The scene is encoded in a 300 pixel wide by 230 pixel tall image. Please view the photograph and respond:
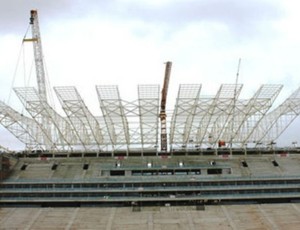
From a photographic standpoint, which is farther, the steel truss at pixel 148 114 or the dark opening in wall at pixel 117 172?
the dark opening in wall at pixel 117 172

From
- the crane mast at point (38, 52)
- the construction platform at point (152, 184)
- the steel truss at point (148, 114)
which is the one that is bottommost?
the construction platform at point (152, 184)

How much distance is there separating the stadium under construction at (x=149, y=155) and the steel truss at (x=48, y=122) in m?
0.18

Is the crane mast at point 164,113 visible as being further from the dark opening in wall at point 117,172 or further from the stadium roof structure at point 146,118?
the dark opening in wall at point 117,172

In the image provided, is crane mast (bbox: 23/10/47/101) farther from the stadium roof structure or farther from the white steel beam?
the white steel beam

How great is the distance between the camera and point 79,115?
72812mm

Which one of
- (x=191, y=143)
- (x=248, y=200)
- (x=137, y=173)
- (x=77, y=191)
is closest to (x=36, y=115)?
(x=77, y=191)

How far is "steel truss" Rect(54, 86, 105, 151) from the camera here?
6669cm

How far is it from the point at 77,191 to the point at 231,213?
2363 cm

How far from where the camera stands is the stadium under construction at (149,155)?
224 ft

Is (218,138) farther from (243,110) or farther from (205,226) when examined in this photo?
(205,226)

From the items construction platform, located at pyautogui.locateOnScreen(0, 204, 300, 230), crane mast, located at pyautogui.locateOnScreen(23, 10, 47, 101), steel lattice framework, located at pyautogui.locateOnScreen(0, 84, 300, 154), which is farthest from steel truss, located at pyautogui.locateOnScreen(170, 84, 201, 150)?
crane mast, located at pyautogui.locateOnScreen(23, 10, 47, 101)

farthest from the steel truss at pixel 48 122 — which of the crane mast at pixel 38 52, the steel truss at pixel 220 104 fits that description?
the steel truss at pixel 220 104

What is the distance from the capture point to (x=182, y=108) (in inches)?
2785

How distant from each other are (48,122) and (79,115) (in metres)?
15.9
